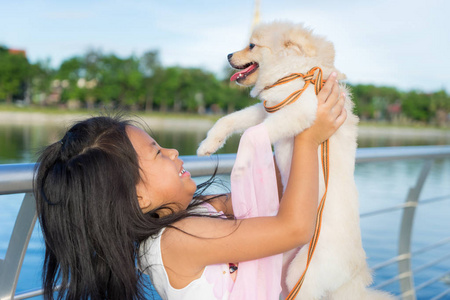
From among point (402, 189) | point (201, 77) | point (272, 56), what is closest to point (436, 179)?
point (402, 189)

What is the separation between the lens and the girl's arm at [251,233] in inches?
37.0

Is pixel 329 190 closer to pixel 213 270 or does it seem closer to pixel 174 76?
pixel 213 270

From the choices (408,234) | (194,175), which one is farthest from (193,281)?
(408,234)

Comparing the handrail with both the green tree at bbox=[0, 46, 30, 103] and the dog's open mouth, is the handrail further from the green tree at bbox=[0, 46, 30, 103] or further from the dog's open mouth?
the green tree at bbox=[0, 46, 30, 103]

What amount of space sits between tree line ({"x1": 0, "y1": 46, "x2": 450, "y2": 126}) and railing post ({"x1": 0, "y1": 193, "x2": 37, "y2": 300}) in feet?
119

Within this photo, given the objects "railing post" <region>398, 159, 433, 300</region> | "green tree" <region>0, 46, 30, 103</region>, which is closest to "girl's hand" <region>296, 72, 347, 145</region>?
"railing post" <region>398, 159, 433, 300</region>

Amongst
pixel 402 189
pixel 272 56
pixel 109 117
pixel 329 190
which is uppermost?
pixel 272 56

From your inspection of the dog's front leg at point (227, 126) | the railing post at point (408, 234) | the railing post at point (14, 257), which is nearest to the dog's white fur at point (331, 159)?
the dog's front leg at point (227, 126)

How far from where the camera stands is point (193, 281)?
3.20 ft

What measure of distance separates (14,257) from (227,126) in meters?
0.59

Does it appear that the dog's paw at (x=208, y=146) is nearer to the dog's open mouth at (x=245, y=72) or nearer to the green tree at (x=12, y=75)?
the dog's open mouth at (x=245, y=72)

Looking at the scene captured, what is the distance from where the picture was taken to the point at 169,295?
38.7 inches

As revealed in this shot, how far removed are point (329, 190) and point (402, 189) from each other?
33.8ft

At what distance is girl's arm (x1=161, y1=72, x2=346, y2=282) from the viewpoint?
0.94 meters
